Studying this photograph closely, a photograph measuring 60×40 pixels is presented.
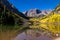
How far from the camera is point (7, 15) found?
560ft

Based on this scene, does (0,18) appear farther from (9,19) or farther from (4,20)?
(9,19)

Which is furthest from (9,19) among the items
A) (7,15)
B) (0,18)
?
(0,18)

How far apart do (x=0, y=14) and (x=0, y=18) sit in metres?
15.5

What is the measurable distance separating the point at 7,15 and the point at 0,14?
31.4ft

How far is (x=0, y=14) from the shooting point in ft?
533

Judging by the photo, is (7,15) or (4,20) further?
(7,15)

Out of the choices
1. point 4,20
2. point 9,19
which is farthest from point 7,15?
point 4,20

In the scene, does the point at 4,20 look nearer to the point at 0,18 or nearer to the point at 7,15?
the point at 0,18

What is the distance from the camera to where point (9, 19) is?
166750 mm

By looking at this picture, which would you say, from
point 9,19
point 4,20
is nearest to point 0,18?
point 4,20

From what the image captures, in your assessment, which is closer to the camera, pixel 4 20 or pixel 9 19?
pixel 4 20

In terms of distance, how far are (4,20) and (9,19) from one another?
44.0ft

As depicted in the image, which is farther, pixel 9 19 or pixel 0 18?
pixel 9 19

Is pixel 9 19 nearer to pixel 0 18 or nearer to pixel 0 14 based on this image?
pixel 0 14
